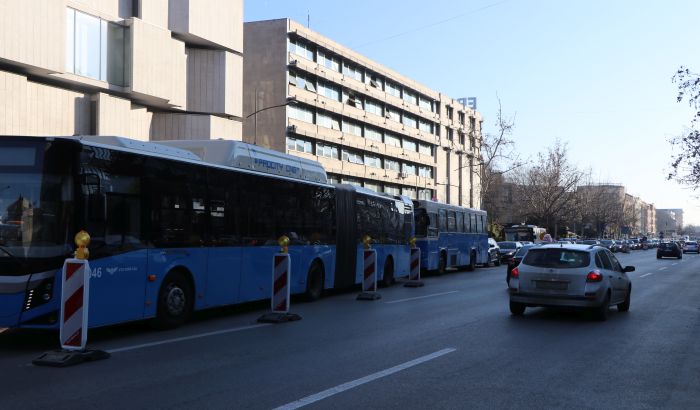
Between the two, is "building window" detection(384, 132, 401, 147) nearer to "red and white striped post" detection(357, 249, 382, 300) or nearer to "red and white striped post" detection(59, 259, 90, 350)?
"red and white striped post" detection(357, 249, 382, 300)

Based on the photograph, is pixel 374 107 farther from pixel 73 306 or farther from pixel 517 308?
pixel 73 306

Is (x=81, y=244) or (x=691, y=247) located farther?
(x=691, y=247)

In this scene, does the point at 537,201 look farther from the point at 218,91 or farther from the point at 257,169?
the point at 257,169

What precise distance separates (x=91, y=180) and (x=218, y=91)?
3307 centimetres

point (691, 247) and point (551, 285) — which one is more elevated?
point (551, 285)

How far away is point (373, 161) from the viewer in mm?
74062

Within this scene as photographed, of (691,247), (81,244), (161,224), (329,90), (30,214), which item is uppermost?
(329,90)

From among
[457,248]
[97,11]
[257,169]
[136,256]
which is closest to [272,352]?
[136,256]

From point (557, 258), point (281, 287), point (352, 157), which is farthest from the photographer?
point (352, 157)

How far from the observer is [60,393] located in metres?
6.68

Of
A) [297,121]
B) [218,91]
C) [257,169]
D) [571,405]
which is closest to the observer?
[571,405]

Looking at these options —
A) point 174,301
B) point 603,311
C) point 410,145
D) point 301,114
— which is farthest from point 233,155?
point 410,145

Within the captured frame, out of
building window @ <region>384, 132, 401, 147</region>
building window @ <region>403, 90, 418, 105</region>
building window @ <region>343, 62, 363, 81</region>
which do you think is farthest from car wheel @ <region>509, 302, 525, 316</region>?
building window @ <region>403, 90, 418, 105</region>

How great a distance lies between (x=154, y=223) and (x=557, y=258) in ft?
24.8
